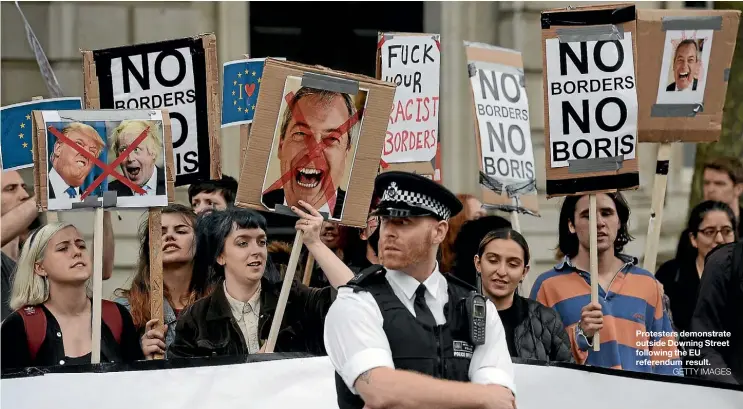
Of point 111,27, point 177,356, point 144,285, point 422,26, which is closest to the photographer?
point 177,356

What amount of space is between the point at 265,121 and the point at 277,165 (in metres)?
0.17

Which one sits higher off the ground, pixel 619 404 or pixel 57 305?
pixel 57 305

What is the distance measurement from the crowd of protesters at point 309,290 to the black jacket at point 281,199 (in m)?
0.10

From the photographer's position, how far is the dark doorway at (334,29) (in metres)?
10.4

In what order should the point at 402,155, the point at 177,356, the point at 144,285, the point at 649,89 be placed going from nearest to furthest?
the point at 177,356, the point at 144,285, the point at 649,89, the point at 402,155

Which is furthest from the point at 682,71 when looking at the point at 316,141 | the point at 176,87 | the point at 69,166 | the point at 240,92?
the point at 69,166

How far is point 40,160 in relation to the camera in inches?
210

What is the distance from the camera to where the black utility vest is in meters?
4.09

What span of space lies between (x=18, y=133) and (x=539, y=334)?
90.6 inches

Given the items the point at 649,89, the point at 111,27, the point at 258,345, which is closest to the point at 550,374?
the point at 258,345

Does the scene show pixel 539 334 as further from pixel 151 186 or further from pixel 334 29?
pixel 334 29

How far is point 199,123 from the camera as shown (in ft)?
20.1

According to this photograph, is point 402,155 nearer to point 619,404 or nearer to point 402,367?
point 619,404

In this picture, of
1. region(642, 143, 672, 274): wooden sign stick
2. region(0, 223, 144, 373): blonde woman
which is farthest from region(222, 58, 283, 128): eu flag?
region(642, 143, 672, 274): wooden sign stick
